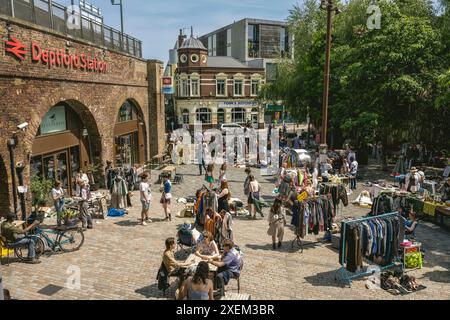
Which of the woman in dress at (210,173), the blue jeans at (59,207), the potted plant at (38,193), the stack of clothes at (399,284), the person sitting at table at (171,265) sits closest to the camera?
the person sitting at table at (171,265)

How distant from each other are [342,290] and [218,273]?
286 centimetres

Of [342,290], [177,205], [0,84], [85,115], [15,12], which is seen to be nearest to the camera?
[342,290]

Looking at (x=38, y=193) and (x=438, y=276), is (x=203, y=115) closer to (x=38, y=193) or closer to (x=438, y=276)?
(x=38, y=193)

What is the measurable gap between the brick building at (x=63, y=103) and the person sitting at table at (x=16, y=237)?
2.49 m

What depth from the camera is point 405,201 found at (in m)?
13.9

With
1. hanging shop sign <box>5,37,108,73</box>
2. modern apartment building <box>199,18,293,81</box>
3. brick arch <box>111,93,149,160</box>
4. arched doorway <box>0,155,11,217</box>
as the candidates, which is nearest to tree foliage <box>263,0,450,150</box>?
brick arch <box>111,93,149,160</box>

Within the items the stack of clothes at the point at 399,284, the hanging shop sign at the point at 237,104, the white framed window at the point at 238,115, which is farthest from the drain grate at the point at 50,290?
the white framed window at the point at 238,115

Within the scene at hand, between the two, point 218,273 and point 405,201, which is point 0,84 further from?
point 405,201

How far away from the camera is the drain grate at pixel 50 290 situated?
27.1ft

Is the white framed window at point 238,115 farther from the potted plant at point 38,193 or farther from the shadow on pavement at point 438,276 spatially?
the shadow on pavement at point 438,276

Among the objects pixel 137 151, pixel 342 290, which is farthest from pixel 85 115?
pixel 342 290

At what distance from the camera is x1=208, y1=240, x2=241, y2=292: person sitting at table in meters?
8.03

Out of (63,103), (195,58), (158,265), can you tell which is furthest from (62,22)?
(195,58)

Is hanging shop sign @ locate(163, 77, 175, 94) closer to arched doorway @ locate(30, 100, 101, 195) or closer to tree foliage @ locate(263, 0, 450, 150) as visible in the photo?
arched doorway @ locate(30, 100, 101, 195)
